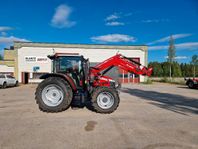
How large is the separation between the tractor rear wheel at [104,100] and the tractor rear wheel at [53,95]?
1.06m

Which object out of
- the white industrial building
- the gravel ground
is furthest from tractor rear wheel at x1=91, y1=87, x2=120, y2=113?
the white industrial building

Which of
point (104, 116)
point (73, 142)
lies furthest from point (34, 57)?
point (73, 142)

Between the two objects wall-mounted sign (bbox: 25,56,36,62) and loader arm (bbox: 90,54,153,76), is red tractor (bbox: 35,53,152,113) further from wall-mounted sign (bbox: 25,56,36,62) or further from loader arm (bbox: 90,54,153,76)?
wall-mounted sign (bbox: 25,56,36,62)

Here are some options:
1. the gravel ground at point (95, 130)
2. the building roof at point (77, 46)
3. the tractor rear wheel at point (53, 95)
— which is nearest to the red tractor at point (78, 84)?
the tractor rear wheel at point (53, 95)

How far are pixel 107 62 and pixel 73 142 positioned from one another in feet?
15.7

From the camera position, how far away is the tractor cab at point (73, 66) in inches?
301

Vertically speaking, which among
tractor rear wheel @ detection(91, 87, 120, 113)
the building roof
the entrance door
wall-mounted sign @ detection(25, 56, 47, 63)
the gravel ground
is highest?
the building roof

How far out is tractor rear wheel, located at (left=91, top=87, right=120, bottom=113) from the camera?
7013 millimetres

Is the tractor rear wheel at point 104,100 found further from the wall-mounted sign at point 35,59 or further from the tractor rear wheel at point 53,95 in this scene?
the wall-mounted sign at point 35,59

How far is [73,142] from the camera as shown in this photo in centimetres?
422

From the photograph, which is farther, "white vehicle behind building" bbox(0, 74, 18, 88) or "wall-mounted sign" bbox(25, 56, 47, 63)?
"wall-mounted sign" bbox(25, 56, 47, 63)

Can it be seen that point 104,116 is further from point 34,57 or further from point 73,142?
point 34,57

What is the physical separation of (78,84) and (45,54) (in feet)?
70.9

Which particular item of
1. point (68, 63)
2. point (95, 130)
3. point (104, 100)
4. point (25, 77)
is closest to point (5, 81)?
point (25, 77)
